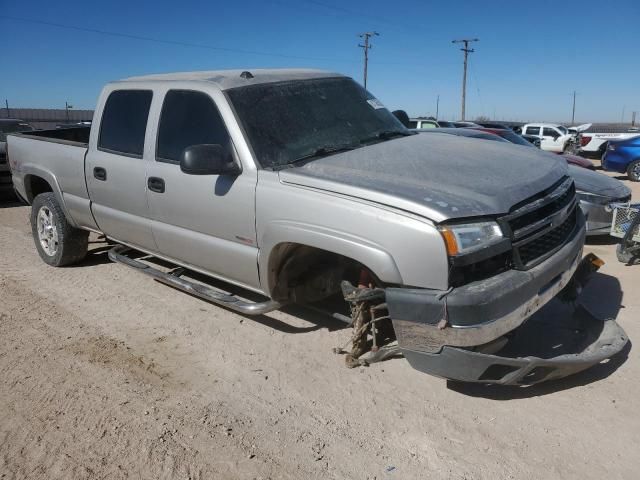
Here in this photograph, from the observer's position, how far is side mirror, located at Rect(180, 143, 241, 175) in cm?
333

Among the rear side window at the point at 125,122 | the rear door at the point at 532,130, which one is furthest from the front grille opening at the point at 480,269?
the rear door at the point at 532,130

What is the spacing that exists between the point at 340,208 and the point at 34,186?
15.0ft

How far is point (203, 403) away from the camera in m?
3.19

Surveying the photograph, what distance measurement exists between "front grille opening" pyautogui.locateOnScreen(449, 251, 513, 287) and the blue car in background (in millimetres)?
13633

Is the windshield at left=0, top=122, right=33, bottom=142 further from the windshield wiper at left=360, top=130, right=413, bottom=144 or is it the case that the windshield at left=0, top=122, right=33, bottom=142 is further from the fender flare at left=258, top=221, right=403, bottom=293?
the fender flare at left=258, top=221, right=403, bottom=293

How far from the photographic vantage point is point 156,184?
13.5 ft

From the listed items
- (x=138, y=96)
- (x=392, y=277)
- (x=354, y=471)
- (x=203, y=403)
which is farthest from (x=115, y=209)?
(x=354, y=471)

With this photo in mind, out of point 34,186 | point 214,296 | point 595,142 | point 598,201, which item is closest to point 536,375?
point 214,296

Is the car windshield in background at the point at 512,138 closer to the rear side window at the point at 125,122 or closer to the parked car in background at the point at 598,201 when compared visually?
the parked car in background at the point at 598,201

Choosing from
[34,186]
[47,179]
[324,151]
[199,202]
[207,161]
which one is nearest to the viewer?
[207,161]

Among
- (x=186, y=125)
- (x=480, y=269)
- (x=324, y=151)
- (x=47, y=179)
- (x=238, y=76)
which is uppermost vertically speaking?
(x=238, y=76)

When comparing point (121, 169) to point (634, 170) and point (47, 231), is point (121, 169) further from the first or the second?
point (634, 170)

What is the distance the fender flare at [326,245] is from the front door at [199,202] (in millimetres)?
127

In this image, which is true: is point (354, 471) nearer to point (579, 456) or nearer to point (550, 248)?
point (579, 456)
